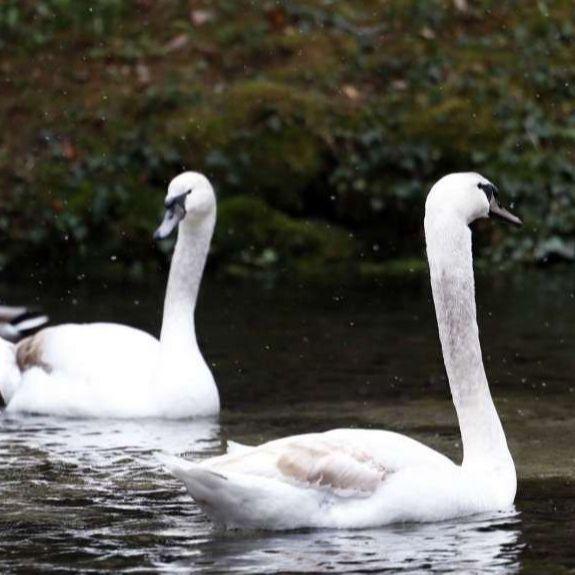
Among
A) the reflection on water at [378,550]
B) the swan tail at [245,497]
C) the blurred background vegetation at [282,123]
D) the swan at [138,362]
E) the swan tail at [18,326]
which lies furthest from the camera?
the blurred background vegetation at [282,123]

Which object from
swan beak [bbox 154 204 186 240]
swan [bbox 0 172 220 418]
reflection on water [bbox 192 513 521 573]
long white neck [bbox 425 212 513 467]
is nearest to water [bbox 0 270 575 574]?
Result: reflection on water [bbox 192 513 521 573]

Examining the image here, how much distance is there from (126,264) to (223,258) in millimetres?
974

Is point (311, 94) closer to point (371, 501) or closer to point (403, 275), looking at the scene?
point (403, 275)

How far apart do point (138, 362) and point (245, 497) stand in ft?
13.4

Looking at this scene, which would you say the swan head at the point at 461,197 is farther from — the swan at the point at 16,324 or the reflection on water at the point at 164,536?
the swan at the point at 16,324

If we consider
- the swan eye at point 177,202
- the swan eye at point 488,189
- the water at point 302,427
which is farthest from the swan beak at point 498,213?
the swan eye at point 177,202

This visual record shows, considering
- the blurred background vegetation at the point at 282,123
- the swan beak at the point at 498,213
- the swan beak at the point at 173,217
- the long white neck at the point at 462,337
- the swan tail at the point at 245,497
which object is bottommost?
the swan tail at the point at 245,497

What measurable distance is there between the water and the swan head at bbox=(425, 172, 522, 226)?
135cm

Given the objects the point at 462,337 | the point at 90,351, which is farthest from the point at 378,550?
the point at 90,351

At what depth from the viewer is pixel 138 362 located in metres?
11.4

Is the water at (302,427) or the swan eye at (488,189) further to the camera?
the swan eye at (488,189)

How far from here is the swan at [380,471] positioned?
7398mm

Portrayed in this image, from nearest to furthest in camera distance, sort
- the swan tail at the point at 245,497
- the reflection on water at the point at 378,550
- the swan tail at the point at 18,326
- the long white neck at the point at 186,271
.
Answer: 1. the reflection on water at the point at 378,550
2. the swan tail at the point at 245,497
3. the long white neck at the point at 186,271
4. the swan tail at the point at 18,326

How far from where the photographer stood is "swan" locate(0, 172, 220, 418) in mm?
11023
